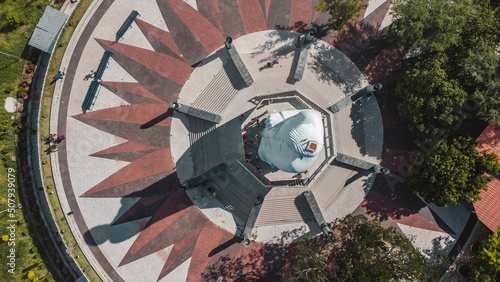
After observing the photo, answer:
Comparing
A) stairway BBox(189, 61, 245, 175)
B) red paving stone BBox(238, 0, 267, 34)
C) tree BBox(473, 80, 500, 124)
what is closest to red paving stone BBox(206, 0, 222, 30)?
red paving stone BBox(238, 0, 267, 34)

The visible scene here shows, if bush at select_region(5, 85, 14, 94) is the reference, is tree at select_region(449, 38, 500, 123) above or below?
below

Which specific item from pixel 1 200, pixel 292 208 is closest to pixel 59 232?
pixel 1 200

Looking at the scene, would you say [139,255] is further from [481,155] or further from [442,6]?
[442,6]

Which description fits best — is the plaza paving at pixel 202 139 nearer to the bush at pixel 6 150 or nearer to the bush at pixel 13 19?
the bush at pixel 6 150

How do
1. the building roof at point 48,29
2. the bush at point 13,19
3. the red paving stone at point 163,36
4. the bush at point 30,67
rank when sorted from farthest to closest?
the red paving stone at point 163,36 → the bush at point 30,67 → the bush at point 13,19 → the building roof at point 48,29

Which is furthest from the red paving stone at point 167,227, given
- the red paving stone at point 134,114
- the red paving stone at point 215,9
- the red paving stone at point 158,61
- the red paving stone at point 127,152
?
the red paving stone at point 215,9

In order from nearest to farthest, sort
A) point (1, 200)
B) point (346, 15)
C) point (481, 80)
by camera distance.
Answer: point (481, 80) → point (346, 15) → point (1, 200)

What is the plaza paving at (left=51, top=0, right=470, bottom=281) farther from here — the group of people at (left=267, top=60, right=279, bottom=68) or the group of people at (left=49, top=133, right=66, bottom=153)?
the group of people at (left=49, top=133, right=66, bottom=153)
